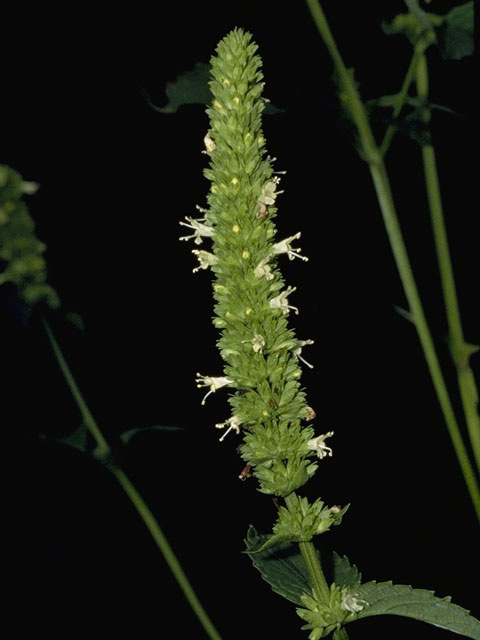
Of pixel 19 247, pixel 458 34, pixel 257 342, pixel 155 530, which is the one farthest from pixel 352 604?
pixel 458 34

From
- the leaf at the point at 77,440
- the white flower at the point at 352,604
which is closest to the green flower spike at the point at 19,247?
the leaf at the point at 77,440

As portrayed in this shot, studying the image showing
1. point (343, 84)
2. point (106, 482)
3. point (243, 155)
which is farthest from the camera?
point (106, 482)

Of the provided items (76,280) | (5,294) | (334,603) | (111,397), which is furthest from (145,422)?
(334,603)

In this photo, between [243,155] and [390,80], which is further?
[390,80]

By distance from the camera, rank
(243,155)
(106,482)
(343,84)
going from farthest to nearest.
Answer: (106,482), (343,84), (243,155)

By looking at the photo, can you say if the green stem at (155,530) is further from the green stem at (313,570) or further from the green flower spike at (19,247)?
the green stem at (313,570)

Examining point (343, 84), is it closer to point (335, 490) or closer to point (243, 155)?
point (243, 155)

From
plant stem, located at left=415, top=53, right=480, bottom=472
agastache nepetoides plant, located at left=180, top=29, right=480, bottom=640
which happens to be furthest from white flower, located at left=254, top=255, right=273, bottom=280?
plant stem, located at left=415, top=53, right=480, bottom=472

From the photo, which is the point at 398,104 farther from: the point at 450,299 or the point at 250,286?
the point at 250,286
